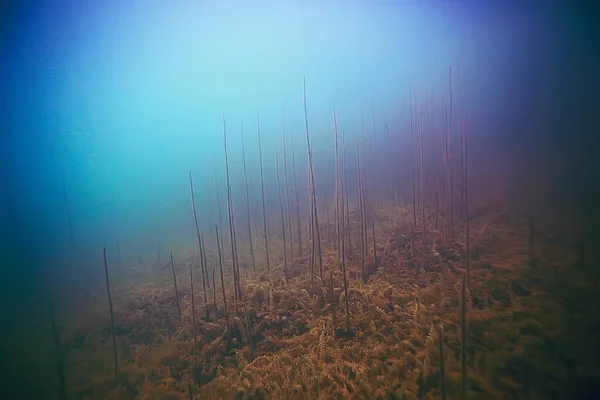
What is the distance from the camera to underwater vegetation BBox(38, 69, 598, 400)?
6.26ft

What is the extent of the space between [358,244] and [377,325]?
130 centimetres

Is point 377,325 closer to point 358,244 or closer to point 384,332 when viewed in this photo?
point 384,332

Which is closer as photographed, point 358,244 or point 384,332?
point 384,332

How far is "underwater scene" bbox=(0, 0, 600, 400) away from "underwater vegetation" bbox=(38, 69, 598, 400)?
2 cm

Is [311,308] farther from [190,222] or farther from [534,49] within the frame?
[190,222]

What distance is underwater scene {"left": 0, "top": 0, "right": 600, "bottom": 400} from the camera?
210 cm

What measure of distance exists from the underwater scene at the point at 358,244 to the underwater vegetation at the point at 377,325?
2cm

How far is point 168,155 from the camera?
10.9 m

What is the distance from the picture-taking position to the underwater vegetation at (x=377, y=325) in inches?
75.1

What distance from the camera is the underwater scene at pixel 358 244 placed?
210 cm

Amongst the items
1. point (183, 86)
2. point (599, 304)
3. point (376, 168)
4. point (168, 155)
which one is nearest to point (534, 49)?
point (376, 168)

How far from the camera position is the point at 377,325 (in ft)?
8.00

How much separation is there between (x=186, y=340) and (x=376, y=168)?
4.19 m

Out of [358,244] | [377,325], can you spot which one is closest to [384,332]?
[377,325]
